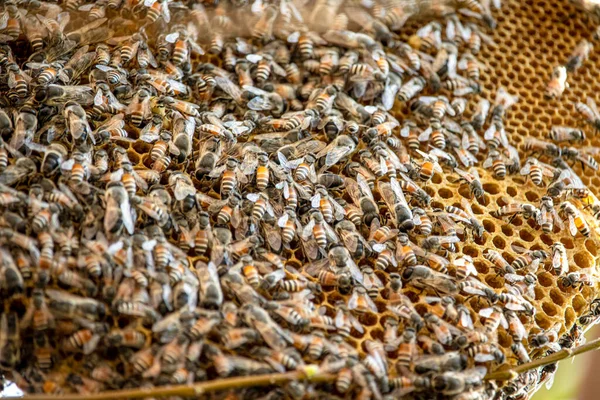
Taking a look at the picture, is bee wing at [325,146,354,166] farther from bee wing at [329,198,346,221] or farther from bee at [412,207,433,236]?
bee at [412,207,433,236]

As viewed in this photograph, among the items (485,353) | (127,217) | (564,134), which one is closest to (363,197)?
(485,353)

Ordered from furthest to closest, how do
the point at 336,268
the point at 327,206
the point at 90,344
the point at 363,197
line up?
the point at 363,197
the point at 327,206
the point at 336,268
the point at 90,344

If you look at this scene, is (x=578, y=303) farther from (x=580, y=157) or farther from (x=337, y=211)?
(x=337, y=211)

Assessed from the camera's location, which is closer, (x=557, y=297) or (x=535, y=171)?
(x=557, y=297)

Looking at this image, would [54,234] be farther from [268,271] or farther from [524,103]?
[524,103]

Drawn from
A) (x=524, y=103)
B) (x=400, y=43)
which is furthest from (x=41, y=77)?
(x=524, y=103)

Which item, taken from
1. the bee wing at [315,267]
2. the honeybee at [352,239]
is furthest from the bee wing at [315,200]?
the bee wing at [315,267]
